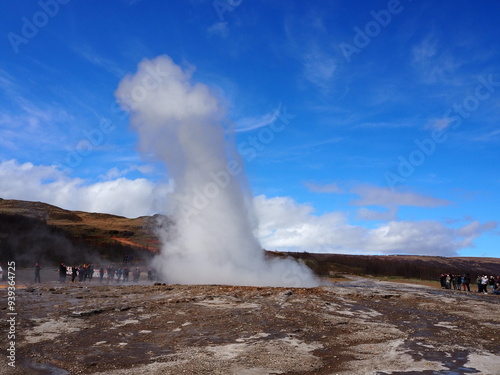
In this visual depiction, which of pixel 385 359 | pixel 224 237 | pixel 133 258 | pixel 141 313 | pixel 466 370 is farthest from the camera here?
pixel 133 258

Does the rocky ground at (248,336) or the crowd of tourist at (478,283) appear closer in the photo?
the rocky ground at (248,336)

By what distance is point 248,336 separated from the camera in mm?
→ 9797

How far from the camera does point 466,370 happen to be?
7.30 meters

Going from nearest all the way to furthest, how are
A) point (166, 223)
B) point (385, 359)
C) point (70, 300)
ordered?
1. point (385, 359)
2. point (70, 300)
3. point (166, 223)

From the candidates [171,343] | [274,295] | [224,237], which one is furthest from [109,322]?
[224,237]

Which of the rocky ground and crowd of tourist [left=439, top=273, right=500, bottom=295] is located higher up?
crowd of tourist [left=439, top=273, right=500, bottom=295]

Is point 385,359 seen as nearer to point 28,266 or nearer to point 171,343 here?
point 171,343

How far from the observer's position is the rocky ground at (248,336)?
743cm

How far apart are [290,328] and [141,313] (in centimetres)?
476

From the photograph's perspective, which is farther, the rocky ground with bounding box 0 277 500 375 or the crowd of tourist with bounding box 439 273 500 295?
the crowd of tourist with bounding box 439 273 500 295

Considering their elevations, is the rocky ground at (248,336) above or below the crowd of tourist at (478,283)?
below

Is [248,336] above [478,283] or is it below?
below

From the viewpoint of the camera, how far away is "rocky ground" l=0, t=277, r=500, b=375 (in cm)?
743

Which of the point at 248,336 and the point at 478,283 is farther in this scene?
the point at 478,283
